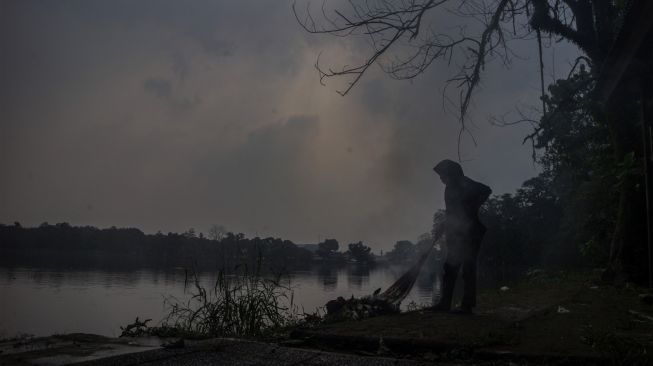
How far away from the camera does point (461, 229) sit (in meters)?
6.09

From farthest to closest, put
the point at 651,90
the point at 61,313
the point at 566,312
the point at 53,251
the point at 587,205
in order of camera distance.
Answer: the point at 53,251 < the point at 587,205 < the point at 61,313 < the point at 651,90 < the point at 566,312

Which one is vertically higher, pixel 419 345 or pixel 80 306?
pixel 419 345

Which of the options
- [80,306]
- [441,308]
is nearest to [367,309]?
[441,308]

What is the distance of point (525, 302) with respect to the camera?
739 cm

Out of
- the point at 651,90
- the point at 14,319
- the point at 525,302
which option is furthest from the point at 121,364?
the point at 14,319

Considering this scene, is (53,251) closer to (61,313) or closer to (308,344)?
(61,313)

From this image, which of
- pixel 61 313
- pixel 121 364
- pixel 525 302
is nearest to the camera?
pixel 121 364

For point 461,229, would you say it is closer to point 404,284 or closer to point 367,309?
point 404,284

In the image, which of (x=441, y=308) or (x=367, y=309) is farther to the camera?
(x=367, y=309)

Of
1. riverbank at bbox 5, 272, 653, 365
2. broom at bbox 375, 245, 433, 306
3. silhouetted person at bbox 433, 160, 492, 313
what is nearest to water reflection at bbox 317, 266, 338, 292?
broom at bbox 375, 245, 433, 306

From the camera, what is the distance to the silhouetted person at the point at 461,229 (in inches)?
238

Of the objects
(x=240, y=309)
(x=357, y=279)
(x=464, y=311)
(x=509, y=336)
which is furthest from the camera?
(x=357, y=279)

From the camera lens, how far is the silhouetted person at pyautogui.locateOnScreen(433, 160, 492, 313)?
6.04m

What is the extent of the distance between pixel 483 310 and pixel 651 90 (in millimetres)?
3574
